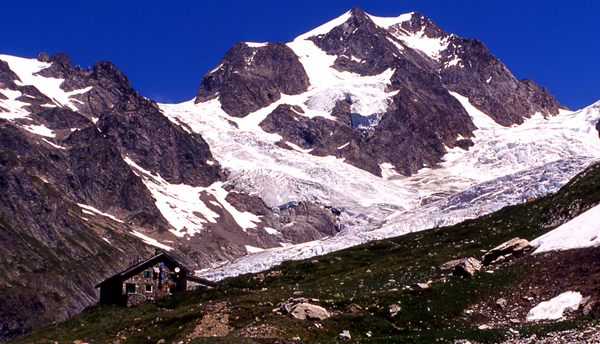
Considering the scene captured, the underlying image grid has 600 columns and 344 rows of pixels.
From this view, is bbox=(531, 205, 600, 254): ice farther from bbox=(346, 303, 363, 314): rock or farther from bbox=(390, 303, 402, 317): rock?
bbox=(346, 303, 363, 314): rock

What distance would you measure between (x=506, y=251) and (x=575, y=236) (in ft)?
23.4

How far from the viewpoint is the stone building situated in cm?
7694

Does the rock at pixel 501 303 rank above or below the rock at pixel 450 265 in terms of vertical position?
below

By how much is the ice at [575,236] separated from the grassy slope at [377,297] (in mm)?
3158

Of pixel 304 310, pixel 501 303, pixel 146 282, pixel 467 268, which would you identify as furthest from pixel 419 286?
pixel 146 282

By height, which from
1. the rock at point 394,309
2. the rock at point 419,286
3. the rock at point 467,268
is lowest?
the rock at point 394,309

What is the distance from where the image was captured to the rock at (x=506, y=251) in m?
60.4

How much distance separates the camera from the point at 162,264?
79.6 meters

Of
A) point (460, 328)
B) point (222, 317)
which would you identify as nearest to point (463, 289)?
point (460, 328)

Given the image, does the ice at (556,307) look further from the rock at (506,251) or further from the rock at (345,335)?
the rock at (506,251)

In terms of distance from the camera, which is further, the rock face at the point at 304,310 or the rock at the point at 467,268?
the rock at the point at 467,268

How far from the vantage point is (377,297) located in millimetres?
54250

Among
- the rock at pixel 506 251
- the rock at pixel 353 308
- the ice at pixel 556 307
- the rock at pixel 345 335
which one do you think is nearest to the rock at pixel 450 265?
the rock at pixel 506 251

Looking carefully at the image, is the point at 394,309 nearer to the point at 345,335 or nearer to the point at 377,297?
the point at 377,297
